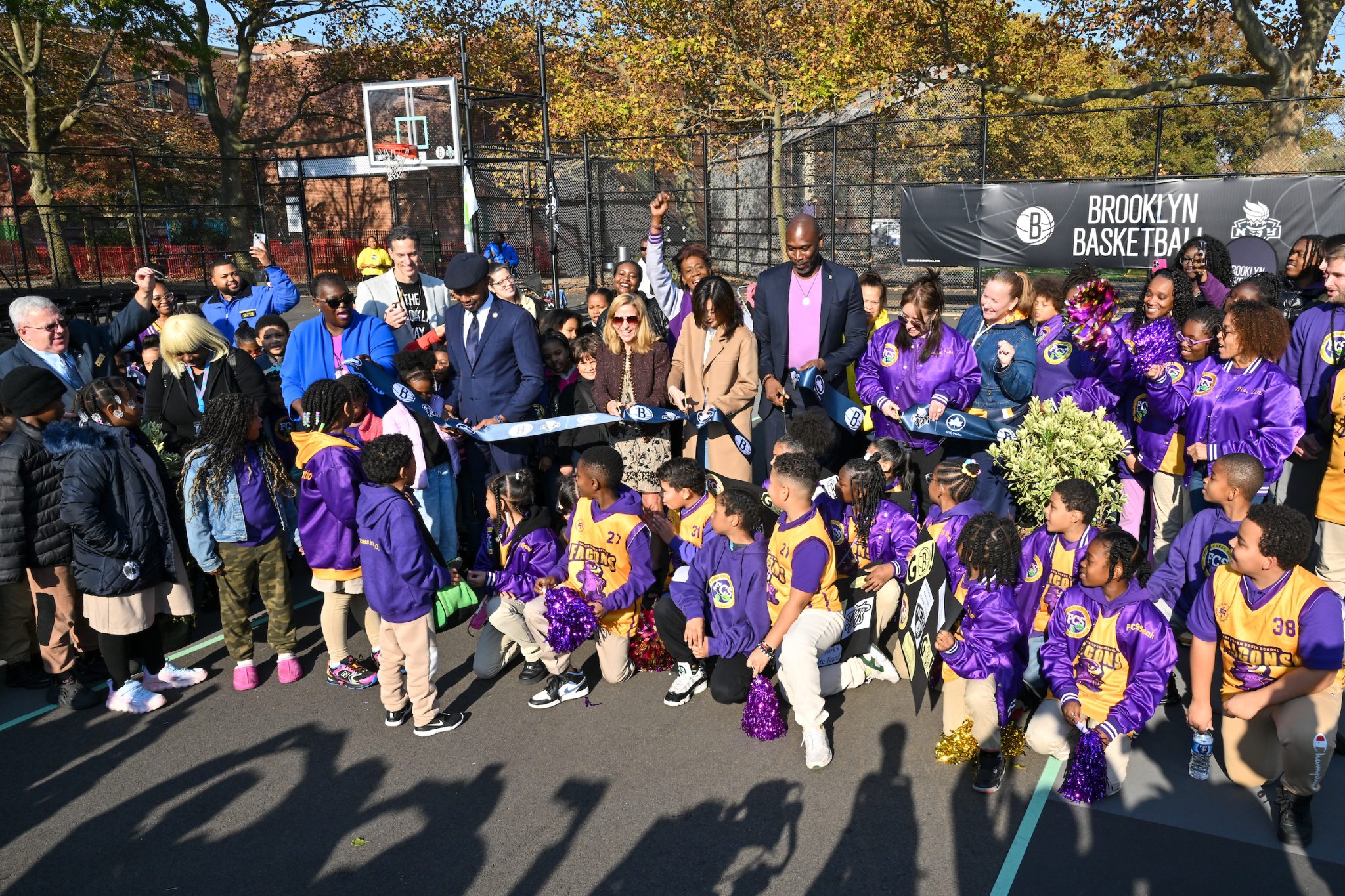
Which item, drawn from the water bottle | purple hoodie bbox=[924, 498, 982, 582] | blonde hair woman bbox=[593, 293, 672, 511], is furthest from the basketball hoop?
the water bottle

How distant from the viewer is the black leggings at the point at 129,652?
4855 mm

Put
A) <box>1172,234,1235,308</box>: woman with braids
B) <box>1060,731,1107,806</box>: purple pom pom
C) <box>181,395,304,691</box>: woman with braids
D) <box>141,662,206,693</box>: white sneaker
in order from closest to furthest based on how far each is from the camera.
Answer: <box>1060,731,1107,806</box>: purple pom pom
<box>181,395,304,691</box>: woman with braids
<box>141,662,206,693</box>: white sneaker
<box>1172,234,1235,308</box>: woman with braids

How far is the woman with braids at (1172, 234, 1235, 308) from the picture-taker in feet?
20.2

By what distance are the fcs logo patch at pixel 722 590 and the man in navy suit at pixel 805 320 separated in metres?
1.63

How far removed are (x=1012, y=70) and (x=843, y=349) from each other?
2507cm

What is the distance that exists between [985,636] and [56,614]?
4.74m

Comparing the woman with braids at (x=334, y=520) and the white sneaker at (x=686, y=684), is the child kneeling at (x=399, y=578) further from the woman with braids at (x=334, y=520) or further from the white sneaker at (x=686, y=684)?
the white sneaker at (x=686, y=684)

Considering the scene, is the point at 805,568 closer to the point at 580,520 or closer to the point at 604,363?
the point at 580,520

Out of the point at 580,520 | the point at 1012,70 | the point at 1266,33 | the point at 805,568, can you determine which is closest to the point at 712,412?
the point at 580,520

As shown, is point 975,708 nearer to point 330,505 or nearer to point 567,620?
point 567,620

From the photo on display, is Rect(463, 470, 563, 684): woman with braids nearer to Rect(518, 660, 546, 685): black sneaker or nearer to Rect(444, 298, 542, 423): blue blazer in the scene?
Rect(518, 660, 546, 685): black sneaker

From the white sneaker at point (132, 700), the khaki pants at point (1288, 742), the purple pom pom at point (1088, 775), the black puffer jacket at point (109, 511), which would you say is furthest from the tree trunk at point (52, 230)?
the khaki pants at point (1288, 742)

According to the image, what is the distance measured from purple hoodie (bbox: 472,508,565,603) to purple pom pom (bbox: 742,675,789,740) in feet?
4.37

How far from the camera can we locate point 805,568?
14.7 feet
